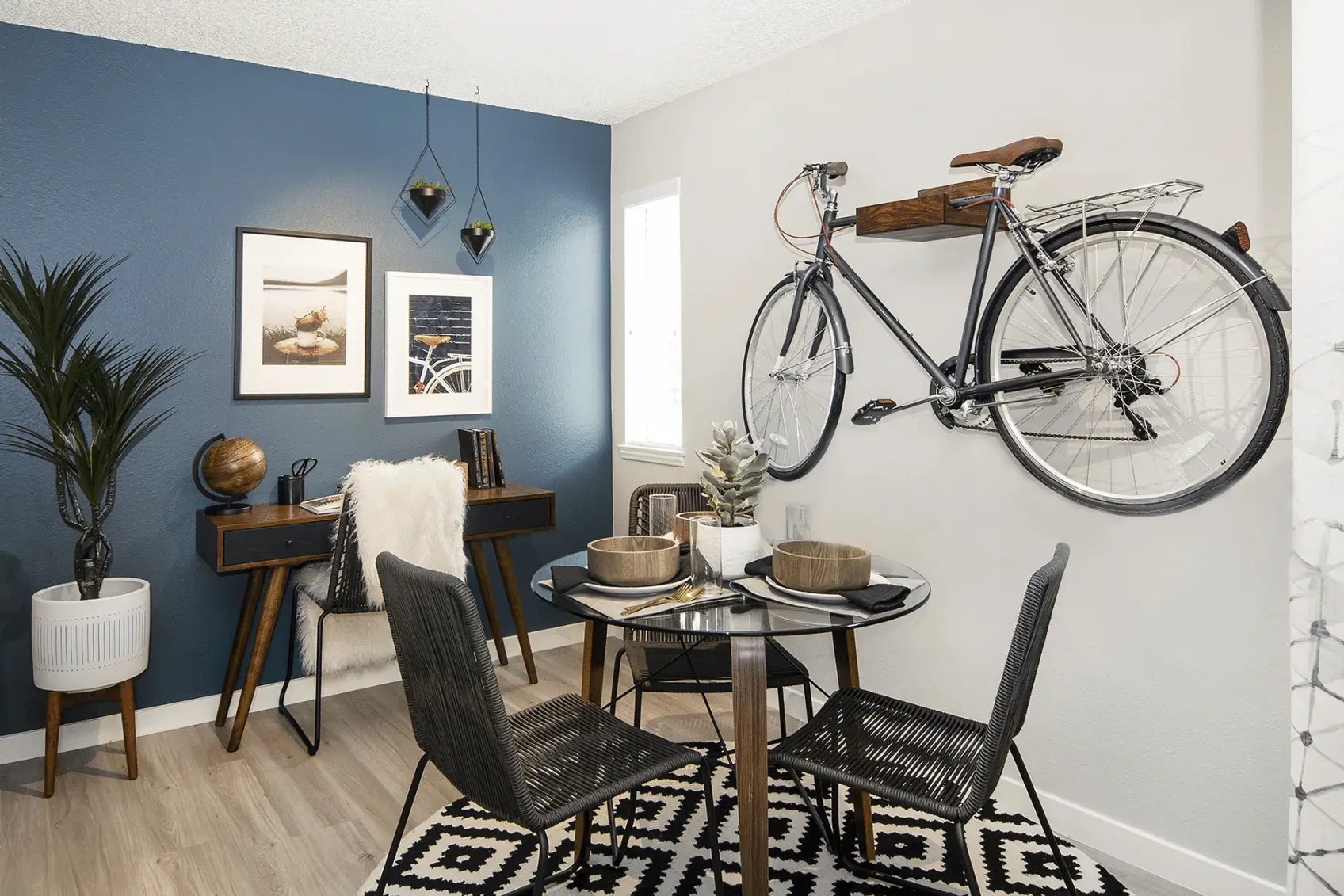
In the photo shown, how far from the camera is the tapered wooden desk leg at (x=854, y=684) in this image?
218cm

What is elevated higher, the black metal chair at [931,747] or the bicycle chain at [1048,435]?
the bicycle chain at [1048,435]

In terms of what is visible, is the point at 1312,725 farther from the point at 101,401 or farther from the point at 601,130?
the point at 601,130

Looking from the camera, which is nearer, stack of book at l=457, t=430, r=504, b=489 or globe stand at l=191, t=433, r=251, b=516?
globe stand at l=191, t=433, r=251, b=516

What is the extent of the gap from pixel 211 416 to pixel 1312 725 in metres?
3.42

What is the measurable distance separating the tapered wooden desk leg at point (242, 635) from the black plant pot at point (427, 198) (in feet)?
5.15

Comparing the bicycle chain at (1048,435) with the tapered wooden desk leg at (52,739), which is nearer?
the bicycle chain at (1048,435)

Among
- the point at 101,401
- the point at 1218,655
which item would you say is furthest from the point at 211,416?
the point at 1218,655

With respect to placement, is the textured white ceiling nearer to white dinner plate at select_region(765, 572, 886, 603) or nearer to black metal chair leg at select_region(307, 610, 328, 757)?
white dinner plate at select_region(765, 572, 886, 603)

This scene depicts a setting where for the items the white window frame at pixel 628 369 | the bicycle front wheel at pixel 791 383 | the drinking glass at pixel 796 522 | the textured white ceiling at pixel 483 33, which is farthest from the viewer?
the white window frame at pixel 628 369

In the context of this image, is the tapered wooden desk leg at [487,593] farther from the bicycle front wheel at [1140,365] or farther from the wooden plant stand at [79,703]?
the bicycle front wheel at [1140,365]

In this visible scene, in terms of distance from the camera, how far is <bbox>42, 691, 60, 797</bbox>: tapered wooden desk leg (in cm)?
263

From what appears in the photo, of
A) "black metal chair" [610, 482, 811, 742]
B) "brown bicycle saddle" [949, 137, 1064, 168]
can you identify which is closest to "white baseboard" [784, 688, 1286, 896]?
"black metal chair" [610, 482, 811, 742]

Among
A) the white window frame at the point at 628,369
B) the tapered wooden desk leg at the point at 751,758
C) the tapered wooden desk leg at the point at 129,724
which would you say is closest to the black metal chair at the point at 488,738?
the tapered wooden desk leg at the point at 751,758

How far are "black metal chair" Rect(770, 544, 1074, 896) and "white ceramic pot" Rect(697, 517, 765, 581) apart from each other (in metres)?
0.40
